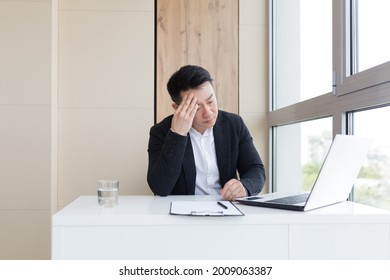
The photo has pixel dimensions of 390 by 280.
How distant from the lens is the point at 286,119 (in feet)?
8.24

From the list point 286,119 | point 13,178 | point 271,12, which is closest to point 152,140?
point 286,119

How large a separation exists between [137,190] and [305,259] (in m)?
1.89

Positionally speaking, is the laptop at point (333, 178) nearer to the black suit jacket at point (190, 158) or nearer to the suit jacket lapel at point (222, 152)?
the black suit jacket at point (190, 158)

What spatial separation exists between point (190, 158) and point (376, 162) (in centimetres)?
79

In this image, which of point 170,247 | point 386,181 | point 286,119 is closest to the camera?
point 170,247

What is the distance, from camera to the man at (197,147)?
1.67 meters

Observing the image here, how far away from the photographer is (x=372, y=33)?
1.60 m

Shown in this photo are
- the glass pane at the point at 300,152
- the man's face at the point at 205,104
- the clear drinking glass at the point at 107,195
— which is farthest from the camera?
the glass pane at the point at 300,152

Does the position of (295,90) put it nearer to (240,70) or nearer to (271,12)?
(240,70)

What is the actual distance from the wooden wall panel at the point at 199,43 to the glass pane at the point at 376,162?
1.36 m

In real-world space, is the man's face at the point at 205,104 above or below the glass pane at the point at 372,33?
below

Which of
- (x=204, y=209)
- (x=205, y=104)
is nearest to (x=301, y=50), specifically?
(x=205, y=104)

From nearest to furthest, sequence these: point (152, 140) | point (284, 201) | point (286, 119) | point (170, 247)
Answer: point (170, 247) < point (284, 201) < point (152, 140) < point (286, 119)

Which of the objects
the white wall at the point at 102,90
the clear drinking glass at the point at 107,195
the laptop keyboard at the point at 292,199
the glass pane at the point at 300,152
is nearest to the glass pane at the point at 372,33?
the glass pane at the point at 300,152
